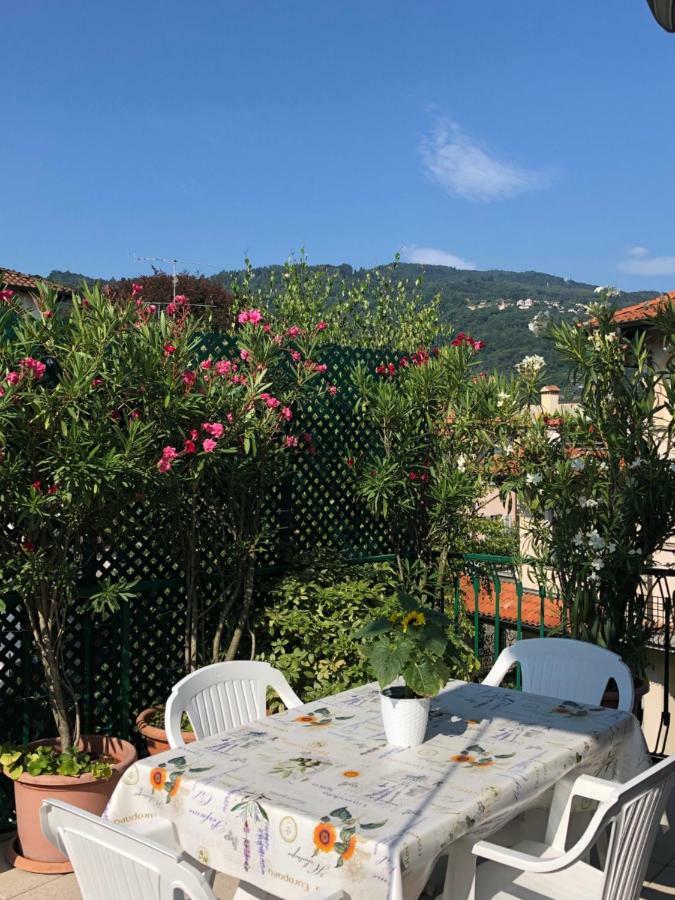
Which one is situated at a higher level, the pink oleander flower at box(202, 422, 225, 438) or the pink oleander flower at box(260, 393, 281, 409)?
the pink oleander flower at box(260, 393, 281, 409)

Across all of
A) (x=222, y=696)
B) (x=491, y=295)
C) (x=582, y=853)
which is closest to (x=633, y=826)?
(x=582, y=853)

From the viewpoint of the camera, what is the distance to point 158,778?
2.15 metres

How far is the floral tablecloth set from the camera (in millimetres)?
1819

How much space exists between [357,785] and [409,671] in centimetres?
37

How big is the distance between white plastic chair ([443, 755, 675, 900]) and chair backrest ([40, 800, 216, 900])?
2.46 ft

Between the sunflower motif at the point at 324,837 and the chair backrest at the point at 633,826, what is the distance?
0.59m

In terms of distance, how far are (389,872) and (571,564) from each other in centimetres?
259

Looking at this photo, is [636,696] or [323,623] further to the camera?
[323,623]

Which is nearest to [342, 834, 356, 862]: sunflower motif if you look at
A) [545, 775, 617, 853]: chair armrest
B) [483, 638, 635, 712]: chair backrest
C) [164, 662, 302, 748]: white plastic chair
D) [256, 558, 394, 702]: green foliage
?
[545, 775, 617, 853]: chair armrest

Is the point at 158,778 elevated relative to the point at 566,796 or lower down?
elevated

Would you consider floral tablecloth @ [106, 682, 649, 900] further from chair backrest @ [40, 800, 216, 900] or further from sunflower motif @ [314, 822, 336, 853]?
chair backrest @ [40, 800, 216, 900]

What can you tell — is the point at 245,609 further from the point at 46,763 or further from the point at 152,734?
the point at 46,763

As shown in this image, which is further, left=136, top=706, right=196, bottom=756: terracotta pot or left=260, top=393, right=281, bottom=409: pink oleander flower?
left=260, top=393, right=281, bottom=409: pink oleander flower

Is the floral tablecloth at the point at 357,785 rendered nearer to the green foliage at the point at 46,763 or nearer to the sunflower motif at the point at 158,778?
the sunflower motif at the point at 158,778
